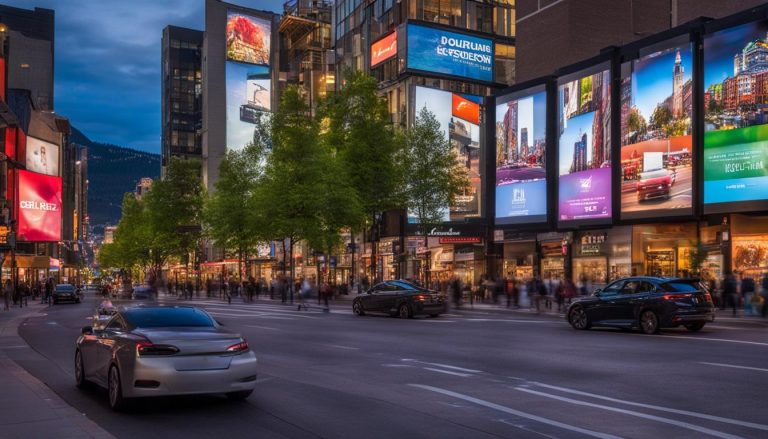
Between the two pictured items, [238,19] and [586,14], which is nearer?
[586,14]

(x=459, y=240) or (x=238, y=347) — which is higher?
(x=459, y=240)

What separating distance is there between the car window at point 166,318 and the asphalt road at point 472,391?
110 centimetres

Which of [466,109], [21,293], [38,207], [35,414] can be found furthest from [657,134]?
[38,207]

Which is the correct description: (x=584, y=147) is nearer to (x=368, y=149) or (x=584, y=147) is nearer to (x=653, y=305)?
(x=368, y=149)

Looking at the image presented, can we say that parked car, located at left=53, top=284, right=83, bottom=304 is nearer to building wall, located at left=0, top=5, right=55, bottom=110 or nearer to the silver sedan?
building wall, located at left=0, top=5, right=55, bottom=110

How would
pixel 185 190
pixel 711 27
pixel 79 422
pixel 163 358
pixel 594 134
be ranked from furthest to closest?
pixel 185 190
pixel 594 134
pixel 711 27
pixel 163 358
pixel 79 422

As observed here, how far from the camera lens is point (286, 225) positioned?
53.5 meters

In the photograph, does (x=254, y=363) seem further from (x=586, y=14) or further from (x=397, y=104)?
(x=397, y=104)

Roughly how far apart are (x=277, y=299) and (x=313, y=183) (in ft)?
42.9

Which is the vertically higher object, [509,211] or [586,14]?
[586,14]

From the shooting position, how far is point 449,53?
72750mm

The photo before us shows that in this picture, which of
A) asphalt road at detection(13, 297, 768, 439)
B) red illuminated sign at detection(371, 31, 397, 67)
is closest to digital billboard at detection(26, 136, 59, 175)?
red illuminated sign at detection(371, 31, 397, 67)

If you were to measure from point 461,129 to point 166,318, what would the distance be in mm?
62629

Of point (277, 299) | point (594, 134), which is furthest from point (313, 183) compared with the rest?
point (594, 134)
